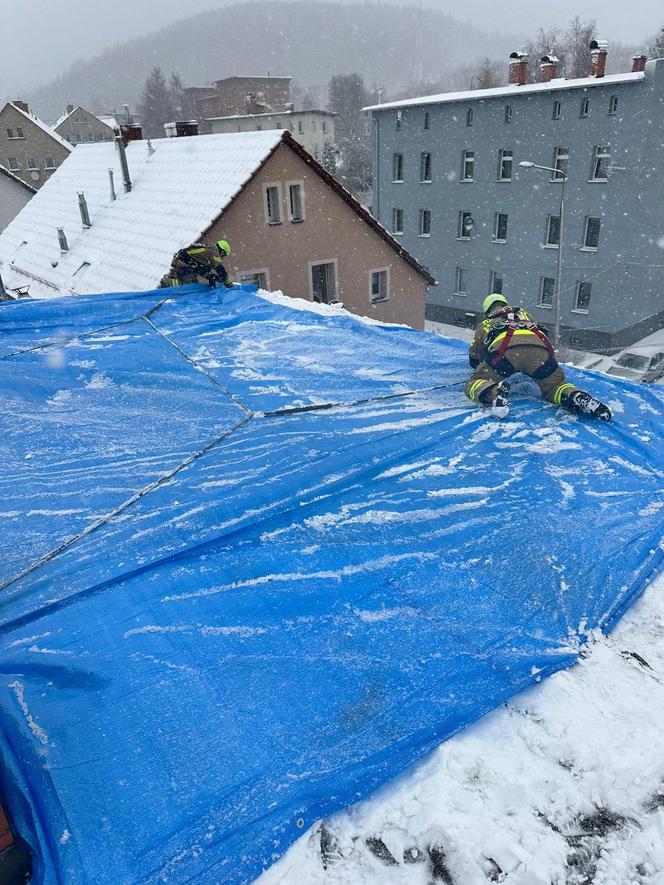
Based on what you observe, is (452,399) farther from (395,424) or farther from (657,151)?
(657,151)

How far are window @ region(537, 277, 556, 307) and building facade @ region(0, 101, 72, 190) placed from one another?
1302 inches

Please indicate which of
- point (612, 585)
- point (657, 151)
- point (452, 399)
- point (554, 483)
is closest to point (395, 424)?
point (452, 399)

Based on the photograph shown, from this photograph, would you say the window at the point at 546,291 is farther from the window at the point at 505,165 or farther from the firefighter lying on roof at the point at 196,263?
the firefighter lying on roof at the point at 196,263

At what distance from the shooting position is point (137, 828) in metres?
1.91

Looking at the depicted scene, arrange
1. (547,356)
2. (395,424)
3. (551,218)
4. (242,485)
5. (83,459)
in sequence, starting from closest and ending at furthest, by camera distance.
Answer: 1. (242,485)
2. (83,459)
3. (395,424)
4. (547,356)
5. (551,218)

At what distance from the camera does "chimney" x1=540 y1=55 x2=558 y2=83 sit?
21.2 metres

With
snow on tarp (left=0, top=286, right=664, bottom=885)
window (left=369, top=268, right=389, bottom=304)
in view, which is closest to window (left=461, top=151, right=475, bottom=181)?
window (left=369, top=268, right=389, bottom=304)

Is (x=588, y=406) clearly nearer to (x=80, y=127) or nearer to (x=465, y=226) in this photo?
(x=465, y=226)

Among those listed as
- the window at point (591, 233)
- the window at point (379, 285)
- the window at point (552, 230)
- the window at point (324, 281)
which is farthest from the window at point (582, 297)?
the window at point (324, 281)

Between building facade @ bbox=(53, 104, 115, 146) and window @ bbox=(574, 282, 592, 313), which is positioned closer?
window @ bbox=(574, 282, 592, 313)

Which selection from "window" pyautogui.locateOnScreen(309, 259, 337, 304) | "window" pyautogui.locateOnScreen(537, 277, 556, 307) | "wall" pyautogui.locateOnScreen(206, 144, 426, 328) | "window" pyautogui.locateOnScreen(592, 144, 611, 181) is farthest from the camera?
"window" pyautogui.locateOnScreen(537, 277, 556, 307)

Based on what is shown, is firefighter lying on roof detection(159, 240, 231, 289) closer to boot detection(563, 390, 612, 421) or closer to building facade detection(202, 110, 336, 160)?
boot detection(563, 390, 612, 421)

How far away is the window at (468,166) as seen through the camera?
22.3m

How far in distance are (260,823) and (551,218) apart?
73.2 ft
